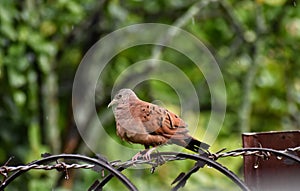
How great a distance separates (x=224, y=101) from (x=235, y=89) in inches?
17.0

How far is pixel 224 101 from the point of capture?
132 inches

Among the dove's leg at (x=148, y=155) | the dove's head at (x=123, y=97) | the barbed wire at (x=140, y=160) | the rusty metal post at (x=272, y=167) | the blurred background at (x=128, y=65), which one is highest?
the blurred background at (x=128, y=65)

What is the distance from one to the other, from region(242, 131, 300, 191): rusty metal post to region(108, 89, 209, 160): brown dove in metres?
0.13

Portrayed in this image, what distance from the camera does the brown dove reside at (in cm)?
140

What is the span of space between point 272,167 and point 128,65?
2126 millimetres

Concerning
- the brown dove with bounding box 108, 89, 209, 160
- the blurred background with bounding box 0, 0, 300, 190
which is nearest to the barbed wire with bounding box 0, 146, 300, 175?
the brown dove with bounding box 108, 89, 209, 160

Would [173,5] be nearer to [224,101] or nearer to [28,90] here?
[224,101]

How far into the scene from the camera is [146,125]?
1.41 m

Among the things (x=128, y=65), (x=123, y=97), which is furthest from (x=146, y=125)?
(x=128, y=65)

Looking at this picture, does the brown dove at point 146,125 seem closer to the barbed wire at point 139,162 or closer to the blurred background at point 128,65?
the barbed wire at point 139,162

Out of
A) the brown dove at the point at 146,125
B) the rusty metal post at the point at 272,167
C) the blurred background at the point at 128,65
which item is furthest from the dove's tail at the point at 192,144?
the blurred background at the point at 128,65

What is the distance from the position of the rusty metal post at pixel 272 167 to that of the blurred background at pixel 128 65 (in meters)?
1.57

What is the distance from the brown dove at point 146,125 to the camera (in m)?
1.40

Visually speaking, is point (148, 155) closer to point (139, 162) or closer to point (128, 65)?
point (139, 162)
